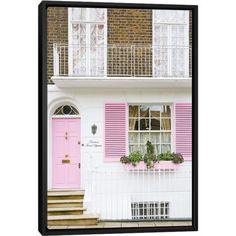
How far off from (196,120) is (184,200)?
2.83 ft

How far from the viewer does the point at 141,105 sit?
248 inches

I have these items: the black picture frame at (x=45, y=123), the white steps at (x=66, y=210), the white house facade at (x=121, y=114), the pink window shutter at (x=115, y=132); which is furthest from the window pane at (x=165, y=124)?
the white steps at (x=66, y=210)

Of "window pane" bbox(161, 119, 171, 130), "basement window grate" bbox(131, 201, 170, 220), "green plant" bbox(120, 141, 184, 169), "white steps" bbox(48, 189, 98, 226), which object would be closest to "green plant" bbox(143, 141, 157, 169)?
"green plant" bbox(120, 141, 184, 169)

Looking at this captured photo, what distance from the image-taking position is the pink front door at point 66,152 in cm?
590

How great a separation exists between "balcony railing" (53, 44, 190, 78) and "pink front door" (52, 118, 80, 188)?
47 centimetres

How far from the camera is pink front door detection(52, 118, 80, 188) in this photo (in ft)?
19.3

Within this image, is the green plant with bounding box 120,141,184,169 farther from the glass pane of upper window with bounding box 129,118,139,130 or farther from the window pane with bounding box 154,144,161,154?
the glass pane of upper window with bounding box 129,118,139,130

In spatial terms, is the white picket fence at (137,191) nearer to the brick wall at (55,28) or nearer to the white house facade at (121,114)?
the white house facade at (121,114)

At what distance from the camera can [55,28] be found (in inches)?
234

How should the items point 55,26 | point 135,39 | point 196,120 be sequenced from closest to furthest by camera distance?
1. point 196,120
2. point 55,26
3. point 135,39

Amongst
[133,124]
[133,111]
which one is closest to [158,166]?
[133,124]
